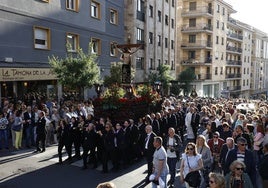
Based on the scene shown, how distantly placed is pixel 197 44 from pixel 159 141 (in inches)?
1768

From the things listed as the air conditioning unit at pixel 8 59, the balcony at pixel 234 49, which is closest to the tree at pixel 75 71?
the air conditioning unit at pixel 8 59

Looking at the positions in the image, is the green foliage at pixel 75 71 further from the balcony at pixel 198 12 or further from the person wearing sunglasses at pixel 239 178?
the balcony at pixel 198 12

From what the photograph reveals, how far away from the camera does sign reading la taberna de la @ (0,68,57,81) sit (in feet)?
57.1

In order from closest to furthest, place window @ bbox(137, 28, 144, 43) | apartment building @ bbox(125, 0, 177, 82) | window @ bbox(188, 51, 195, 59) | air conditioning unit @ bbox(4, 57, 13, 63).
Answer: air conditioning unit @ bbox(4, 57, 13, 63), apartment building @ bbox(125, 0, 177, 82), window @ bbox(137, 28, 144, 43), window @ bbox(188, 51, 195, 59)

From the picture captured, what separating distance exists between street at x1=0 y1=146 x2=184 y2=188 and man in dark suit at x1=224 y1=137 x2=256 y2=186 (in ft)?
8.99

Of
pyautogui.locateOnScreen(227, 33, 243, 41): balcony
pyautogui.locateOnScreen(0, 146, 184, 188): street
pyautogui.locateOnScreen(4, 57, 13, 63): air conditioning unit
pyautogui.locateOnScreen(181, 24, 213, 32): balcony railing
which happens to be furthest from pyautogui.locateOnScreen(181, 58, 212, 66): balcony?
pyautogui.locateOnScreen(0, 146, 184, 188): street

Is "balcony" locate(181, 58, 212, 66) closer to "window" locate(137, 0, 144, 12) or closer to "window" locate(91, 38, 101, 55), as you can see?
"window" locate(137, 0, 144, 12)

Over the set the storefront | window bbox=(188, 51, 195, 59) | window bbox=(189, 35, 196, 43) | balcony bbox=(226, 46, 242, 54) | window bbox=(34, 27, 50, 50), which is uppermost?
window bbox=(189, 35, 196, 43)

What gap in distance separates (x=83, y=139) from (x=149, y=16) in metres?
26.4

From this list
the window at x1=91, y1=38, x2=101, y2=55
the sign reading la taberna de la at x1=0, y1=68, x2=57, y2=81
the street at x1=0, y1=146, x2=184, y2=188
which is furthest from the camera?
the window at x1=91, y1=38, x2=101, y2=55

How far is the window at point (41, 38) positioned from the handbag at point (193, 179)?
52.1ft

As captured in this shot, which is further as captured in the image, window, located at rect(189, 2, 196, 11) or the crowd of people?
window, located at rect(189, 2, 196, 11)

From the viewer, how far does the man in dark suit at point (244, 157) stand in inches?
272

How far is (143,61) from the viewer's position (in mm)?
35625
